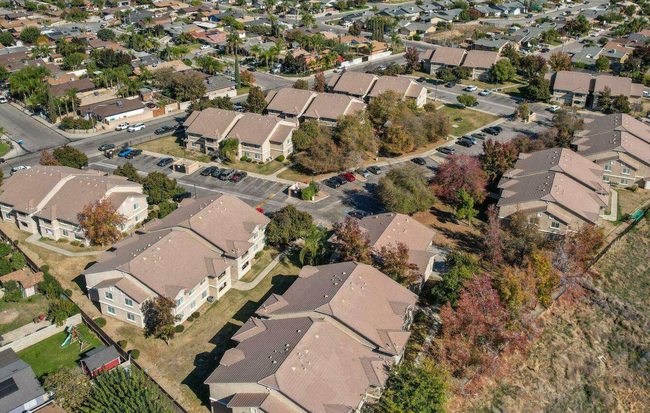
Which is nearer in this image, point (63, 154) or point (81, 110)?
point (63, 154)

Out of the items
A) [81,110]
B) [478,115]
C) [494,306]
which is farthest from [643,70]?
[81,110]

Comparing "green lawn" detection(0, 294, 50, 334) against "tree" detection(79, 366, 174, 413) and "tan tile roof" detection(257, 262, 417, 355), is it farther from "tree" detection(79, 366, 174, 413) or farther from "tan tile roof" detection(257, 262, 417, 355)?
"tan tile roof" detection(257, 262, 417, 355)

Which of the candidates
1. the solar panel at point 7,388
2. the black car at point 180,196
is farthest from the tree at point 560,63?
the solar panel at point 7,388

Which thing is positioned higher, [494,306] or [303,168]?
[494,306]

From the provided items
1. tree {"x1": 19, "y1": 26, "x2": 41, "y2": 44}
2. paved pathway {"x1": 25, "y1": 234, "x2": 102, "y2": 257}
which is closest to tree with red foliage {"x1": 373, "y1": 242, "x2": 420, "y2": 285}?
paved pathway {"x1": 25, "y1": 234, "x2": 102, "y2": 257}

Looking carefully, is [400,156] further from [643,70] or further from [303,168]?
[643,70]

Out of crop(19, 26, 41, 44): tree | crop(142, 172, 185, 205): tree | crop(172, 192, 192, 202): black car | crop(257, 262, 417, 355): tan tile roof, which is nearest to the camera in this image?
crop(257, 262, 417, 355): tan tile roof
